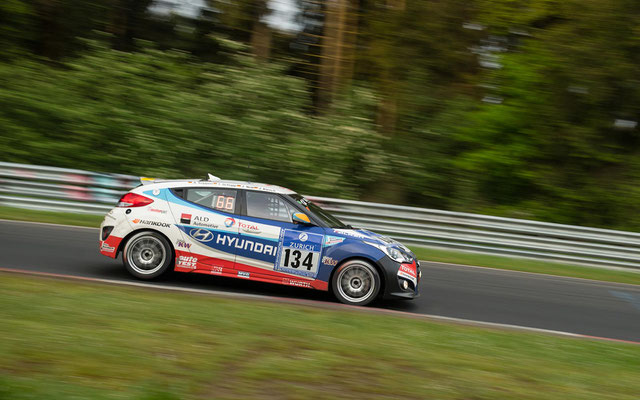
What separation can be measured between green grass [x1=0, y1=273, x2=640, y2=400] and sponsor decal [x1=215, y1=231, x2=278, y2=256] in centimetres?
91

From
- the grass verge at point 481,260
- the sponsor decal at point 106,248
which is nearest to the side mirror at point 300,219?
the sponsor decal at point 106,248

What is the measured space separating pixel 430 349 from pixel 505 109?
51.6ft

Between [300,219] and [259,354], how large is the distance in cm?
303

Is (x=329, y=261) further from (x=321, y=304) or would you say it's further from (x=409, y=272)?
(x=409, y=272)

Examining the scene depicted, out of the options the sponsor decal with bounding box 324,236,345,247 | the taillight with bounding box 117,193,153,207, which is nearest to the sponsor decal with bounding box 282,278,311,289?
the sponsor decal with bounding box 324,236,345,247

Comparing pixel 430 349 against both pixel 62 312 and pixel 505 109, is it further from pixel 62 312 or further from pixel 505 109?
pixel 505 109

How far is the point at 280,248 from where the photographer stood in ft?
27.2

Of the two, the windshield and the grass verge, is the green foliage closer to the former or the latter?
the grass verge

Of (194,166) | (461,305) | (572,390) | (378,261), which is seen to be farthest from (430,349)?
(194,166)

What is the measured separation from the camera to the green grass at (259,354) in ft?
15.3

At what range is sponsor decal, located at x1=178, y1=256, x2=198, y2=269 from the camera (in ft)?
27.9

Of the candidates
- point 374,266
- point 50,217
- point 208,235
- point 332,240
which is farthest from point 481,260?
point 50,217

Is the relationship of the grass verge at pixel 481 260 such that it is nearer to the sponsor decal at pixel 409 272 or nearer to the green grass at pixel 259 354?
the sponsor decal at pixel 409 272

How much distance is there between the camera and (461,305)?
9.18 meters
